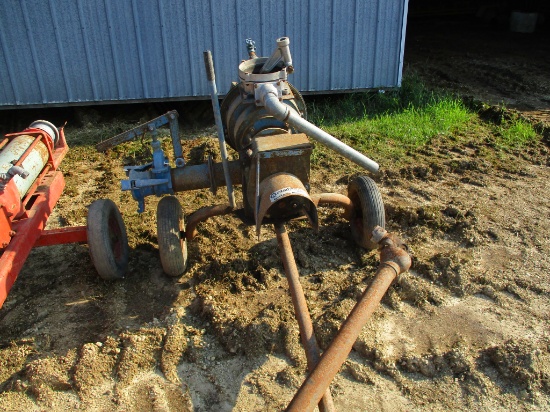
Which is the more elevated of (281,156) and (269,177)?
(281,156)

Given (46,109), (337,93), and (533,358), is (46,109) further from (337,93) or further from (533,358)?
(533,358)

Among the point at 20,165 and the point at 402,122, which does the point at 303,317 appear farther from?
the point at 402,122

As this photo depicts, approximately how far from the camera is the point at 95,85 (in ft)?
22.5

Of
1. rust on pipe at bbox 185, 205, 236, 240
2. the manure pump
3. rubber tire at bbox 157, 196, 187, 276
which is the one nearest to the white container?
the manure pump

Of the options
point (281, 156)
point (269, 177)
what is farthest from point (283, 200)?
point (281, 156)

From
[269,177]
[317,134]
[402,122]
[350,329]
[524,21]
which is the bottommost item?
[402,122]

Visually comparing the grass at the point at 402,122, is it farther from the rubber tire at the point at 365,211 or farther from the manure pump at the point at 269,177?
the manure pump at the point at 269,177

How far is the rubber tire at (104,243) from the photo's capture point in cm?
358

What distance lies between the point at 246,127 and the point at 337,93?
13.5ft

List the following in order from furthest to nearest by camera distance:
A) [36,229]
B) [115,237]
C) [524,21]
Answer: [524,21]
[115,237]
[36,229]

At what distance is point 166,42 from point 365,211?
423cm

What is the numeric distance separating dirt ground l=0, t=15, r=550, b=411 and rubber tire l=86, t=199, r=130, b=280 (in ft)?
0.47

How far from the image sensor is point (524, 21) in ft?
40.1

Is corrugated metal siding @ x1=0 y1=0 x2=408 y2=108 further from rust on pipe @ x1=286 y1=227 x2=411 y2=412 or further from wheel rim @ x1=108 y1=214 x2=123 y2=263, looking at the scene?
rust on pipe @ x1=286 y1=227 x2=411 y2=412
